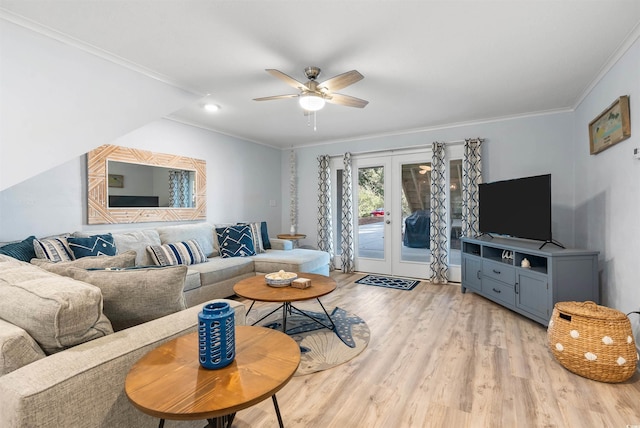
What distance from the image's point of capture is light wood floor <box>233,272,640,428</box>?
164 cm

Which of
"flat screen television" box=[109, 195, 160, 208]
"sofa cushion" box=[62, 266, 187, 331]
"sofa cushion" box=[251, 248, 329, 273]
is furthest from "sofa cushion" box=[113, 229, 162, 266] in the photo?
"sofa cushion" box=[62, 266, 187, 331]

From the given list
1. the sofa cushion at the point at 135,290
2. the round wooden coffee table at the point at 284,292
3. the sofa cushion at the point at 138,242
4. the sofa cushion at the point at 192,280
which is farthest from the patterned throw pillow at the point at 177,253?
the sofa cushion at the point at 135,290

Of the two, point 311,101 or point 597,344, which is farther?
point 311,101

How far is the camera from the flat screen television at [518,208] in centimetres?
292

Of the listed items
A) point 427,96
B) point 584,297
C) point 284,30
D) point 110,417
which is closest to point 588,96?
point 427,96

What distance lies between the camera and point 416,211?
472 centimetres

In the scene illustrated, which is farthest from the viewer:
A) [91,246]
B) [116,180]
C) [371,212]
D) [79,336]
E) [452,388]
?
[371,212]

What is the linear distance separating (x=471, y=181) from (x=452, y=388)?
3.02 metres

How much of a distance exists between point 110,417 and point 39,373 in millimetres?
284

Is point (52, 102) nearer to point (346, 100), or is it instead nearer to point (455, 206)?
point (346, 100)

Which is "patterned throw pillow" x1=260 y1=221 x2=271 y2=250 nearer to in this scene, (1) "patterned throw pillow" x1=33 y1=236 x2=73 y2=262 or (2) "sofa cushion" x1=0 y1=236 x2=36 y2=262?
(1) "patterned throw pillow" x1=33 y1=236 x2=73 y2=262

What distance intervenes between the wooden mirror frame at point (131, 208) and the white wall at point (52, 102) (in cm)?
110

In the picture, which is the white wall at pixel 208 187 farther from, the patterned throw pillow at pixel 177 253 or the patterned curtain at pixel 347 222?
the patterned curtain at pixel 347 222

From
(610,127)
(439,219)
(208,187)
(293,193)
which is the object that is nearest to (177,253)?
(208,187)
